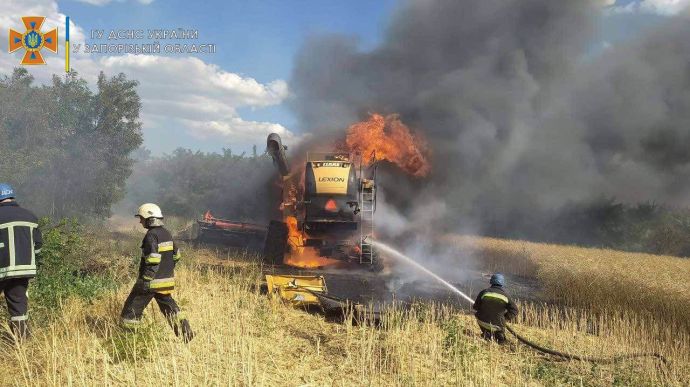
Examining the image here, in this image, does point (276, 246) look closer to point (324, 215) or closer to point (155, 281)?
point (324, 215)

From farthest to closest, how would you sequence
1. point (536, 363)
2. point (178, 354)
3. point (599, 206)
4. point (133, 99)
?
1. point (599, 206)
2. point (133, 99)
3. point (536, 363)
4. point (178, 354)

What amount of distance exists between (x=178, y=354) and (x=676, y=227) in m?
45.8

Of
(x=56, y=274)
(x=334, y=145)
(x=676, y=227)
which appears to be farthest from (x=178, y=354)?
(x=676, y=227)

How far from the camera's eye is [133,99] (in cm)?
2744

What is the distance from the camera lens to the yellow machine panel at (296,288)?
8925mm

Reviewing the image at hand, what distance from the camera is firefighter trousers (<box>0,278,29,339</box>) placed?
18.2 ft

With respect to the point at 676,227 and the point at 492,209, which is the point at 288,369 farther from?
the point at 676,227

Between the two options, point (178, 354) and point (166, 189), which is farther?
point (166, 189)

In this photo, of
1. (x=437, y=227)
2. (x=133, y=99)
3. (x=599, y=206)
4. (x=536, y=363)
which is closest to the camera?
(x=536, y=363)

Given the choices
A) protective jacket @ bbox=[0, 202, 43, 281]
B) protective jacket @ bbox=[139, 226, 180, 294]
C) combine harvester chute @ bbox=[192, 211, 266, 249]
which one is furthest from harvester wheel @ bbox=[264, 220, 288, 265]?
protective jacket @ bbox=[0, 202, 43, 281]

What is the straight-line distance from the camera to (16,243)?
567 cm

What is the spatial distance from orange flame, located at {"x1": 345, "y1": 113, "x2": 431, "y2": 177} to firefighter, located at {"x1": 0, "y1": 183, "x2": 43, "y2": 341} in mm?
12523

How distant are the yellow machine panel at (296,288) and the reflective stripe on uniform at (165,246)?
2.81m

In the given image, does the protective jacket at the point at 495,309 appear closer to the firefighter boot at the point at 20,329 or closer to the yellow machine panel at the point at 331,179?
the firefighter boot at the point at 20,329
